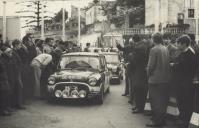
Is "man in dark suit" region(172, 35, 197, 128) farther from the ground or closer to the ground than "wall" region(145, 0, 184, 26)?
closer to the ground

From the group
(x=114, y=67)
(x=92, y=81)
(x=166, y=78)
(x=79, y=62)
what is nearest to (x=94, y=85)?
(x=92, y=81)

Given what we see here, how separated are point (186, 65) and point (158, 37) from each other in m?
1.31

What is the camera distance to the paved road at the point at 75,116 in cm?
1285

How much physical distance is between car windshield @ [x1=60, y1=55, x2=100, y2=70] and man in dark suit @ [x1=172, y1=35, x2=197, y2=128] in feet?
20.6

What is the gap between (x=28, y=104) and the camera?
663 inches

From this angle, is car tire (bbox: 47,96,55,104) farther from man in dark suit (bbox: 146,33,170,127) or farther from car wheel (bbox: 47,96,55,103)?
Answer: man in dark suit (bbox: 146,33,170,127)

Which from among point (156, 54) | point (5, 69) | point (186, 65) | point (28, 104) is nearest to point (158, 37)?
point (156, 54)

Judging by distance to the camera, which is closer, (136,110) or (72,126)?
(72,126)

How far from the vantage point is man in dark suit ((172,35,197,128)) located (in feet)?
39.2

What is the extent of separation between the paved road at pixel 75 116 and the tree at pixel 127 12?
46731mm

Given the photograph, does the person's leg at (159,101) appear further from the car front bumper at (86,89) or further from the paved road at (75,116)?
the car front bumper at (86,89)

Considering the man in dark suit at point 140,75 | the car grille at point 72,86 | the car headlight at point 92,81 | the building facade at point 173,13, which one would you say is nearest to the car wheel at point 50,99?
the car grille at point 72,86

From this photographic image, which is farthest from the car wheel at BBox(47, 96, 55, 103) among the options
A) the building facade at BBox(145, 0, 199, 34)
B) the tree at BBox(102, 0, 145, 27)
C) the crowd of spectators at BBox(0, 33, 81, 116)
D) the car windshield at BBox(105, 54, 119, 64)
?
the tree at BBox(102, 0, 145, 27)

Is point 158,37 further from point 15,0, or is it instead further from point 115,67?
point 15,0
